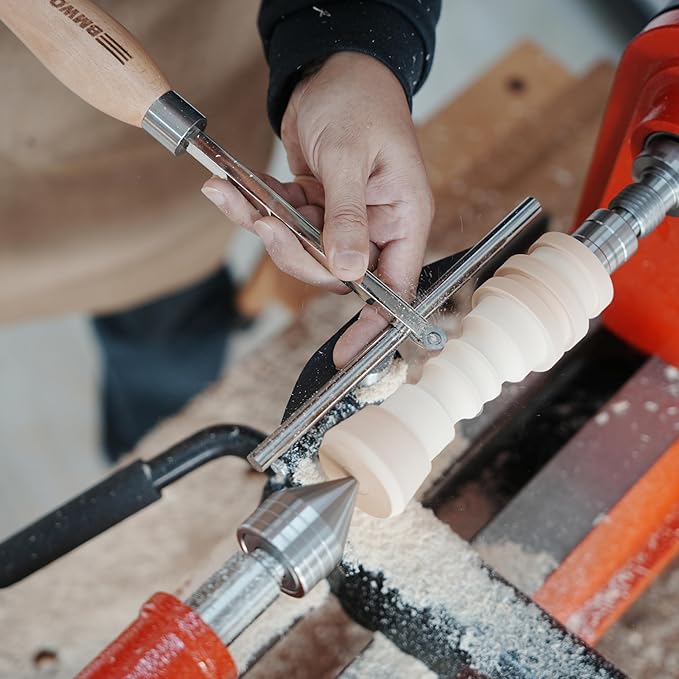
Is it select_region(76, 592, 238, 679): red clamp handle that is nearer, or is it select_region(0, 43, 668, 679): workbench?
select_region(76, 592, 238, 679): red clamp handle

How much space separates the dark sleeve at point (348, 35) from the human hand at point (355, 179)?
0.01m

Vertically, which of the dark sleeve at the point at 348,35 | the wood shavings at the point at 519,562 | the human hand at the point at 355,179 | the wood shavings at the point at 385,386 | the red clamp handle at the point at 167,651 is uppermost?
the dark sleeve at the point at 348,35

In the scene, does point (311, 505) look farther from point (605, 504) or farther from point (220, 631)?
point (605, 504)

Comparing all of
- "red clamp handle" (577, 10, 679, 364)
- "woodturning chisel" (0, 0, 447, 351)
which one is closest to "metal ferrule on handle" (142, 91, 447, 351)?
"woodturning chisel" (0, 0, 447, 351)

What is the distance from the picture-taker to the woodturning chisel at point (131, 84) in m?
0.59

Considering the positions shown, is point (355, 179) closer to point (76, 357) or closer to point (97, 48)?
point (97, 48)

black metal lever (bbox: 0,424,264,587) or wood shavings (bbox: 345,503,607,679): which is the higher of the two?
wood shavings (bbox: 345,503,607,679)

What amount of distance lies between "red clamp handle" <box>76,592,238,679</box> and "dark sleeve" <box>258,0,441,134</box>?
447 mm

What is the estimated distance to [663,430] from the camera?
2.25 ft

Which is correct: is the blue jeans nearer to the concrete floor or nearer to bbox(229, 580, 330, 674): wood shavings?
the concrete floor

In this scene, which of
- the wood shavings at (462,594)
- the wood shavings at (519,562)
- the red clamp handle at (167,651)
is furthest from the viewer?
the wood shavings at (519,562)

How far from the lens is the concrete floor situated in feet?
4.67

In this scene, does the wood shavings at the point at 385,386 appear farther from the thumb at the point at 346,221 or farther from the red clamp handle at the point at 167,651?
the red clamp handle at the point at 167,651

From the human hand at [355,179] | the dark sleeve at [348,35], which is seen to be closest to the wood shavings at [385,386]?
the human hand at [355,179]
